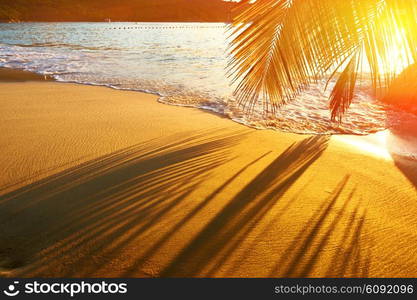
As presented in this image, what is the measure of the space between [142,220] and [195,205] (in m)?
0.43

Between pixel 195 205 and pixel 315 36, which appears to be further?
pixel 195 205

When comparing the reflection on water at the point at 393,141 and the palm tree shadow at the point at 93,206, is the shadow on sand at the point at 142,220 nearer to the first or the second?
the palm tree shadow at the point at 93,206

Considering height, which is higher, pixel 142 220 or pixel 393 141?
pixel 142 220

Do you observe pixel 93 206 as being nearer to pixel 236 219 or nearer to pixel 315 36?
pixel 236 219

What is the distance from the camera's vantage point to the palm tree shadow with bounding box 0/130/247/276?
198 cm

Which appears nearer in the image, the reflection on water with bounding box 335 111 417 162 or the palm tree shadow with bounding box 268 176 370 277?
the palm tree shadow with bounding box 268 176 370 277

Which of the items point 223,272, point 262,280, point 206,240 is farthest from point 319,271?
point 206,240

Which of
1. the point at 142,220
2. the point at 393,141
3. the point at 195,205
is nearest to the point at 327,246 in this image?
the point at 195,205

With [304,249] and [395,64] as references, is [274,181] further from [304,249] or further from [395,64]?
[395,64]

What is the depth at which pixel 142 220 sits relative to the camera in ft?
7.74

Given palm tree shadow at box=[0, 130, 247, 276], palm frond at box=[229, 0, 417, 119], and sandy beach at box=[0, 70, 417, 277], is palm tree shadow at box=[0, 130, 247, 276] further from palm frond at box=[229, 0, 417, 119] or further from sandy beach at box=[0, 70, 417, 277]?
palm frond at box=[229, 0, 417, 119]

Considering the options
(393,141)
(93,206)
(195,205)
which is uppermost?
(93,206)

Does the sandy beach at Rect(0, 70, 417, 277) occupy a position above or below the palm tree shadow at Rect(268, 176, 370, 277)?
above

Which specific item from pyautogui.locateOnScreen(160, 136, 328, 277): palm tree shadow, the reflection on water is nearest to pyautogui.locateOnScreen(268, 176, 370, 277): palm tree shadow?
pyautogui.locateOnScreen(160, 136, 328, 277): palm tree shadow
